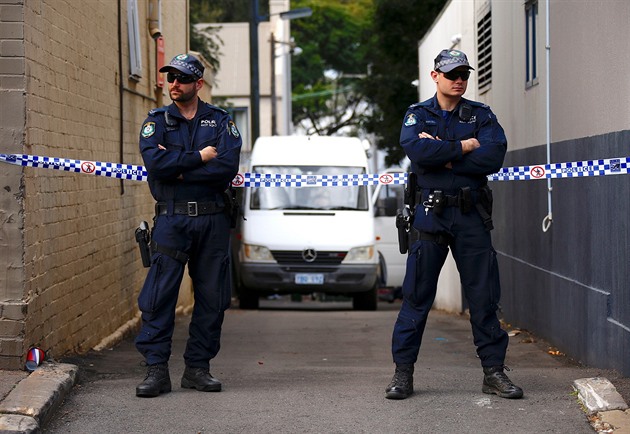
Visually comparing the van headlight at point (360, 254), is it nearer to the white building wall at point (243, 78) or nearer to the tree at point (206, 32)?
the tree at point (206, 32)

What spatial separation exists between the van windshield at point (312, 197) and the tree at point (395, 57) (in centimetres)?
1194

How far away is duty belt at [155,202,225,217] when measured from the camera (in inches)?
268

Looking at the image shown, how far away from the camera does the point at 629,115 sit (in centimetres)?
697

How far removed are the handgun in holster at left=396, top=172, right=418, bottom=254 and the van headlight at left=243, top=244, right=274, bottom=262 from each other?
28.6 ft

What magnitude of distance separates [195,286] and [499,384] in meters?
1.95

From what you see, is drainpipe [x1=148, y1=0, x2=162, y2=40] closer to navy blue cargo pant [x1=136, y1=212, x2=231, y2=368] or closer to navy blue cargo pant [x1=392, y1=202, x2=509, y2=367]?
navy blue cargo pant [x1=136, y1=212, x2=231, y2=368]

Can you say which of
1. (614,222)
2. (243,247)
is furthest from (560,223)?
(243,247)


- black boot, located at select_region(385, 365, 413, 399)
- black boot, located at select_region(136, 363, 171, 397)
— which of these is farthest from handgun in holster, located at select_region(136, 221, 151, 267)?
black boot, located at select_region(385, 365, 413, 399)

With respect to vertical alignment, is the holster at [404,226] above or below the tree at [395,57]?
below

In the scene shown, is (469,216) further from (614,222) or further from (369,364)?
(369,364)

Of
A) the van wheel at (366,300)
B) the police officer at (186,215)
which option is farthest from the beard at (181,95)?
the van wheel at (366,300)

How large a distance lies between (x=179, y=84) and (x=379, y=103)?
72.8ft

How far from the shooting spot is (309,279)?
15.6 meters

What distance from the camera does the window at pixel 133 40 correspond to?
36.0 ft
